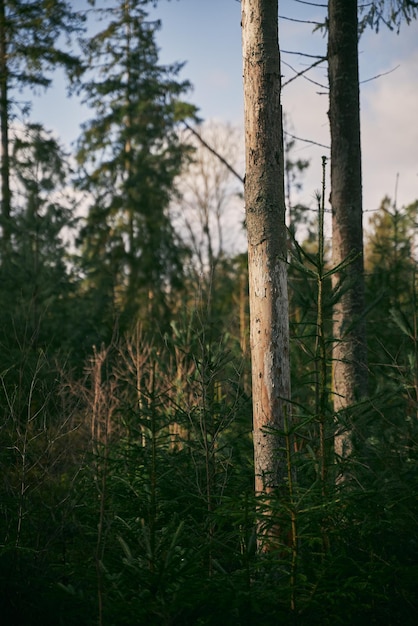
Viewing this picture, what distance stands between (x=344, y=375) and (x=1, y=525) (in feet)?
13.8

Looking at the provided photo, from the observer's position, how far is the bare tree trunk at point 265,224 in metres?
5.35

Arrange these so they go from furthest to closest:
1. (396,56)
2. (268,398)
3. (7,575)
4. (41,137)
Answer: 1. (41,137)
2. (396,56)
3. (268,398)
4. (7,575)

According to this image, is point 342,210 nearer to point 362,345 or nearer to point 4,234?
A: point 362,345

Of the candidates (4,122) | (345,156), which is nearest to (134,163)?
(4,122)

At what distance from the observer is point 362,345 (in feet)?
→ 25.5

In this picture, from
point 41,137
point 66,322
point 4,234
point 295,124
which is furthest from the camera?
point 295,124

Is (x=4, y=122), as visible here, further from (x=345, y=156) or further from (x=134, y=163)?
(x=345, y=156)

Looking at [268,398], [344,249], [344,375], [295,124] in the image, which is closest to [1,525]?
[268,398]

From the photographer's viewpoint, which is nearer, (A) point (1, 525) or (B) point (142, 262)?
(A) point (1, 525)

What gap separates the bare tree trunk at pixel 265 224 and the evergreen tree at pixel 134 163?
14066 mm

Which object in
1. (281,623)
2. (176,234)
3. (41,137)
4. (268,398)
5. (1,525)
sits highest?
(41,137)

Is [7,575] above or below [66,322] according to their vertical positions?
below

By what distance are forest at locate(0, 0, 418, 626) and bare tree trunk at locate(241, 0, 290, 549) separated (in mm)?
18

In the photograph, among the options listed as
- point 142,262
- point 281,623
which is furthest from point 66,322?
point 281,623
